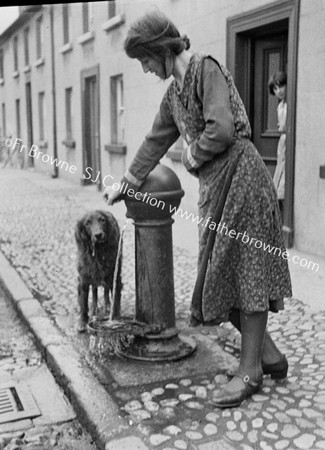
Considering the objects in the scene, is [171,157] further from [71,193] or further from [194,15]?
[71,193]

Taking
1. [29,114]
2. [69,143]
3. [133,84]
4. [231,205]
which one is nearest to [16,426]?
[231,205]

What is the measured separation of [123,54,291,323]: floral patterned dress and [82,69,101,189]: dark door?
33.0ft

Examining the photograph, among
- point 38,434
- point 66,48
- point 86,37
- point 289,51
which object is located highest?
point 86,37

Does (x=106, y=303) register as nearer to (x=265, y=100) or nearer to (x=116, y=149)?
(x=265, y=100)

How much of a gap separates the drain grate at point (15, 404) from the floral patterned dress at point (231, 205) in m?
1.10

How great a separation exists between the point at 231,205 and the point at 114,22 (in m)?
7.46

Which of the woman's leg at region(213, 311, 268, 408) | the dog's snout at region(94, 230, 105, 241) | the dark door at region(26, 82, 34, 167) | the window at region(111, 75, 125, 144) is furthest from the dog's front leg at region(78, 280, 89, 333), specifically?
the window at region(111, 75, 125, 144)

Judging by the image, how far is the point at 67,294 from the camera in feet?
17.8

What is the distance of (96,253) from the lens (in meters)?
4.18

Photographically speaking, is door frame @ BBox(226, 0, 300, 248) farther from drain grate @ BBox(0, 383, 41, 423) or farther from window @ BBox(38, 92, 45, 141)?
window @ BBox(38, 92, 45, 141)

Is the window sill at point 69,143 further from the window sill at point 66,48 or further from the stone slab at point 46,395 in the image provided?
the stone slab at point 46,395

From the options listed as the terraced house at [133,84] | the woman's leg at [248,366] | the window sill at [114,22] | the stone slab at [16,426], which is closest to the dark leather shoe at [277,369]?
the woman's leg at [248,366]

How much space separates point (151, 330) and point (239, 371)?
0.73 metres

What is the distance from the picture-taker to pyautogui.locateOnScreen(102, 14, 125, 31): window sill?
9764 mm
